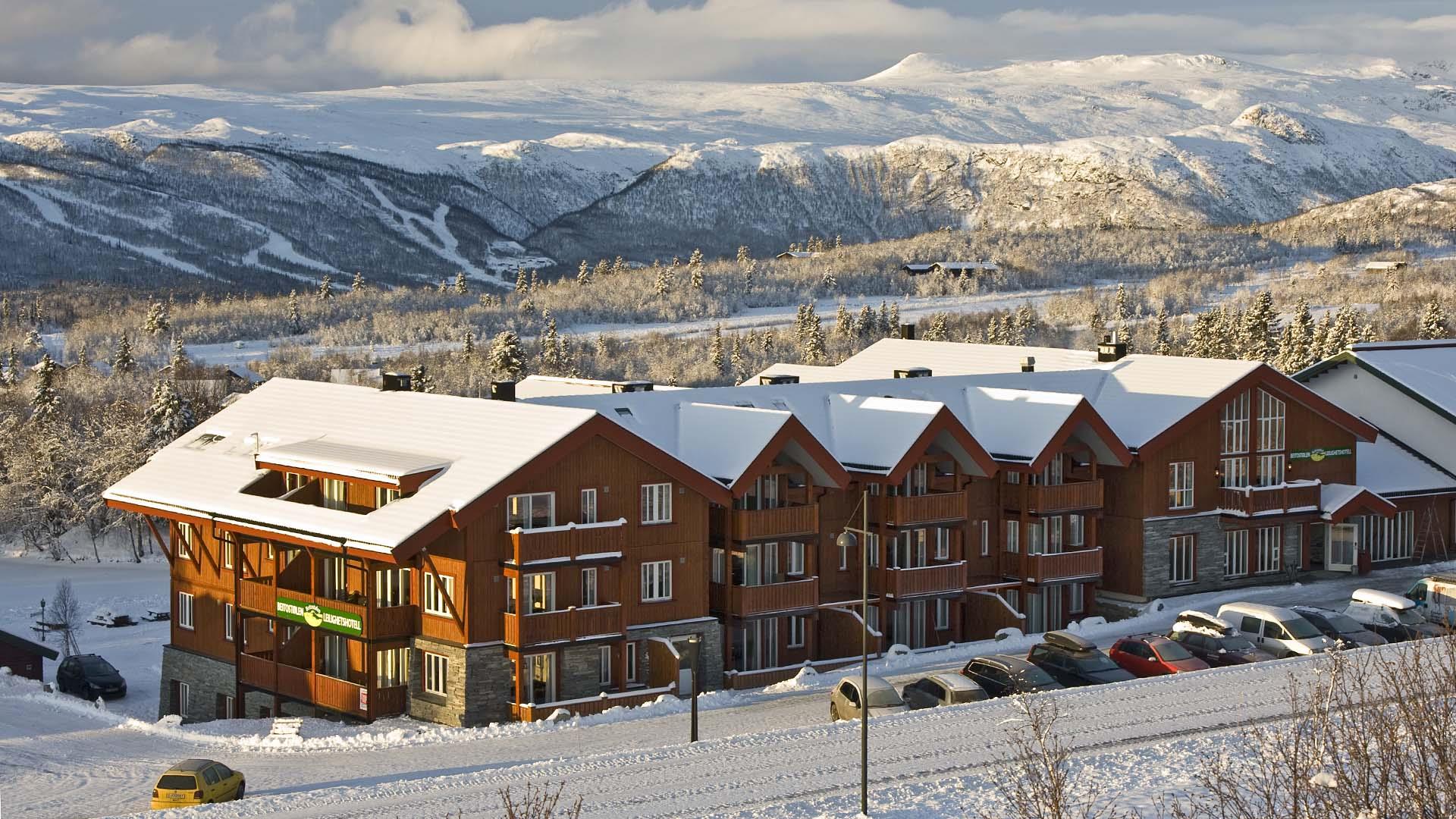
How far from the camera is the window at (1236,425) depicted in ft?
172

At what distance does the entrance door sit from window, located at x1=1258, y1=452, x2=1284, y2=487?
8.30 ft

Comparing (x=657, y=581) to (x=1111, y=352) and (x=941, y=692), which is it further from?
(x=1111, y=352)

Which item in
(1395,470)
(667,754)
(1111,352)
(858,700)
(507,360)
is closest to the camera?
(667,754)

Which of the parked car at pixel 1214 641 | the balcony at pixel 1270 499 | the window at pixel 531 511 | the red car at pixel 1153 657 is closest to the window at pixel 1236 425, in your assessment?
the balcony at pixel 1270 499

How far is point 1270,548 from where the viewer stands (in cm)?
5325

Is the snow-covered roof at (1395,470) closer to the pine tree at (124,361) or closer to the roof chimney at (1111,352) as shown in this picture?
the roof chimney at (1111,352)

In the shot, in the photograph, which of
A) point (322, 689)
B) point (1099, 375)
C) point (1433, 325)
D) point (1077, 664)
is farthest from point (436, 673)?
point (1433, 325)

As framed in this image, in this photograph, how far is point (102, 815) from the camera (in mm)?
33000

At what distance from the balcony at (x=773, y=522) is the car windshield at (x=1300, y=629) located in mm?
11138

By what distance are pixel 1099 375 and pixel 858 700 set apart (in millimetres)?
21277

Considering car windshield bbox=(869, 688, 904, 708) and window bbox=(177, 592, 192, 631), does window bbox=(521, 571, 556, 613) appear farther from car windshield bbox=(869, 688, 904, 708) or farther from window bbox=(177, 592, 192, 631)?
window bbox=(177, 592, 192, 631)

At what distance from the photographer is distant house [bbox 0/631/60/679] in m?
56.9

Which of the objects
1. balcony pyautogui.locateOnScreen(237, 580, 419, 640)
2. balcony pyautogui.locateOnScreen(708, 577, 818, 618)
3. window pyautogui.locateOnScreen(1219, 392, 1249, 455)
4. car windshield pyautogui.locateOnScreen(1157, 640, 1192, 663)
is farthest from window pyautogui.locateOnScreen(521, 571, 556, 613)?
window pyautogui.locateOnScreen(1219, 392, 1249, 455)

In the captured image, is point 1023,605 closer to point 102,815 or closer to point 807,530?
point 807,530
